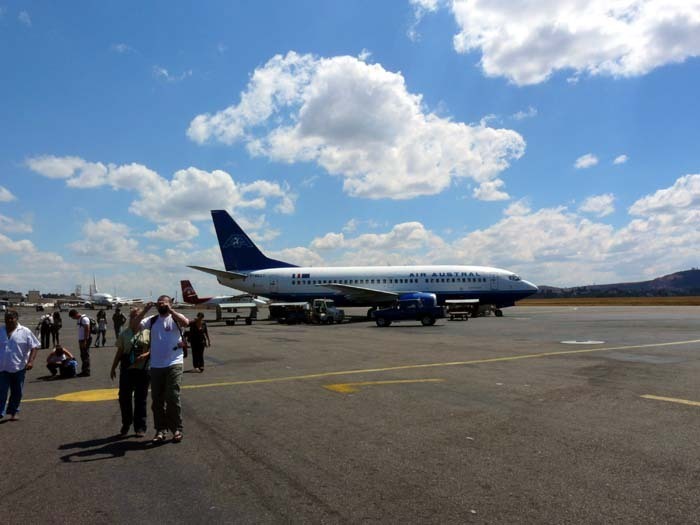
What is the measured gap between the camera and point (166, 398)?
23.0 ft

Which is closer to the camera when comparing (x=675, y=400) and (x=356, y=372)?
(x=675, y=400)

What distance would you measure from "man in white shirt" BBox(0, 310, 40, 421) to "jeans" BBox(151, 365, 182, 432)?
2.98 meters

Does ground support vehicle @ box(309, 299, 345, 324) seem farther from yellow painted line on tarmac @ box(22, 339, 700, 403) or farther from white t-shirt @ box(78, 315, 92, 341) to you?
white t-shirt @ box(78, 315, 92, 341)

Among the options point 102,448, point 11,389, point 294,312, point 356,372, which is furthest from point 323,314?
point 102,448

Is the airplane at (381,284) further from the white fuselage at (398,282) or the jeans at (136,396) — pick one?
the jeans at (136,396)

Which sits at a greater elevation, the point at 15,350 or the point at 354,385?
the point at 15,350

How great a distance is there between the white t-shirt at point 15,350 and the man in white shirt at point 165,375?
9.65ft

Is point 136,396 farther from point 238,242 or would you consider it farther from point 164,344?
point 238,242

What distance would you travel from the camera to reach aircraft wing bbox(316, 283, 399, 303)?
43.1 meters

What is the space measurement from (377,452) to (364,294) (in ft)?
124

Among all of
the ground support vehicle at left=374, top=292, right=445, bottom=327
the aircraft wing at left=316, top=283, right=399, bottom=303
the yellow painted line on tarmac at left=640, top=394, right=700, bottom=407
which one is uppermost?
the aircraft wing at left=316, top=283, right=399, bottom=303

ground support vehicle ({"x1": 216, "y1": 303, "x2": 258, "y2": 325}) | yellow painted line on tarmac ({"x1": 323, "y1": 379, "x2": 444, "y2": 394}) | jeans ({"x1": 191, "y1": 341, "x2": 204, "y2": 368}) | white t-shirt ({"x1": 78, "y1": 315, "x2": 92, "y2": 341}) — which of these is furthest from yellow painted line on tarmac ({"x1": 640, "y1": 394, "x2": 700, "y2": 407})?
ground support vehicle ({"x1": 216, "y1": 303, "x2": 258, "y2": 325})

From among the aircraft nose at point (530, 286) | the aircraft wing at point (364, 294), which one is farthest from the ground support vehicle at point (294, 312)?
the aircraft nose at point (530, 286)

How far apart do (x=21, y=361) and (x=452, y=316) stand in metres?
32.4
